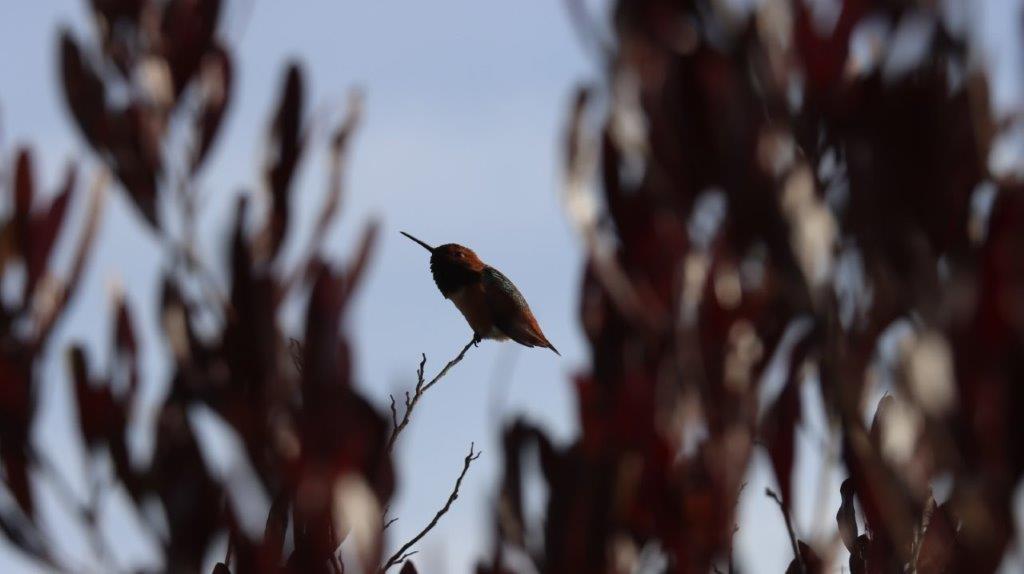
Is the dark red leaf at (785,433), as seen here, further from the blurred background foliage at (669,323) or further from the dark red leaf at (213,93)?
the dark red leaf at (213,93)

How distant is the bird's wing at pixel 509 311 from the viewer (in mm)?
8773

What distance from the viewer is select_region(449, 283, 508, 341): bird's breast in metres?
8.74

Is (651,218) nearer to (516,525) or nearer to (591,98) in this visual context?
(591,98)

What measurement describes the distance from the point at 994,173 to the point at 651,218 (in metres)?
0.44

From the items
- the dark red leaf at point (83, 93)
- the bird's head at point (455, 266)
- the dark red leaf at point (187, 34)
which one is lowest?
the dark red leaf at point (83, 93)

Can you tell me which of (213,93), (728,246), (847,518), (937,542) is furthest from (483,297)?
(728,246)

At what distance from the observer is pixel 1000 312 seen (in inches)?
57.0

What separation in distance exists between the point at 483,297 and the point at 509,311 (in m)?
0.19

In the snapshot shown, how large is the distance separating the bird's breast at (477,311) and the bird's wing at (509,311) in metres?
0.04

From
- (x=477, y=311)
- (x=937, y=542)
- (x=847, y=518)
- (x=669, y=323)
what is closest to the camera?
(x=669, y=323)

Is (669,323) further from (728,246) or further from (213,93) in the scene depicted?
(213,93)

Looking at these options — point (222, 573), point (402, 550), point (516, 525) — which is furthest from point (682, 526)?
point (402, 550)

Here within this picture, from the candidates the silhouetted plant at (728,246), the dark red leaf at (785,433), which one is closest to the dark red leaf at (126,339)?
the silhouetted plant at (728,246)

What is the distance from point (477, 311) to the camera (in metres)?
8.75
